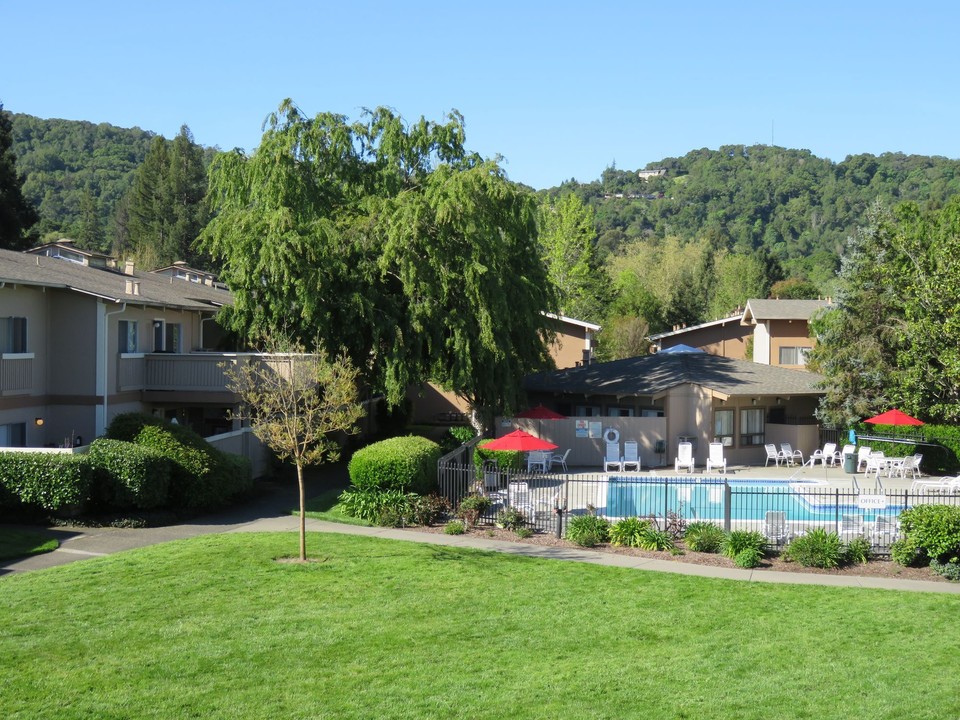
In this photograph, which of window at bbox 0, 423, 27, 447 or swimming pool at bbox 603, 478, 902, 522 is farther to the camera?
window at bbox 0, 423, 27, 447

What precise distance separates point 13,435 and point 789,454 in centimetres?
2467

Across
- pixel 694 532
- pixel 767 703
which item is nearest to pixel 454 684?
pixel 767 703

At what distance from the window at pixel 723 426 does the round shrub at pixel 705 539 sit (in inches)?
579

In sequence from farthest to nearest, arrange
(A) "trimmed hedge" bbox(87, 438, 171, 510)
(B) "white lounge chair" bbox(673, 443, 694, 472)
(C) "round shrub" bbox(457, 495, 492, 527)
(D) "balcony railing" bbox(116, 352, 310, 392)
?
(B) "white lounge chair" bbox(673, 443, 694, 472) < (D) "balcony railing" bbox(116, 352, 310, 392) < (C) "round shrub" bbox(457, 495, 492, 527) < (A) "trimmed hedge" bbox(87, 438, 171, 510)

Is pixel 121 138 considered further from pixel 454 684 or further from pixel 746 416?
pixel 454 684

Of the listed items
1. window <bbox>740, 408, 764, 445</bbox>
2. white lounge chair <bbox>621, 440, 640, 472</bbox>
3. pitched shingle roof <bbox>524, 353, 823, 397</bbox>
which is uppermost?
pitched shingle roof <bbox>524, 353, 823, 397</bbox>

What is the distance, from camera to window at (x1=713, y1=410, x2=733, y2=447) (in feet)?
120

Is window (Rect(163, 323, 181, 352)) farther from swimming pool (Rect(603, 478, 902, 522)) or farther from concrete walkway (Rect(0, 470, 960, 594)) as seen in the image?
swimming pool (Rect(603, 478, 902, 522))

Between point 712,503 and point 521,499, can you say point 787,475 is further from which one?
point 521,499

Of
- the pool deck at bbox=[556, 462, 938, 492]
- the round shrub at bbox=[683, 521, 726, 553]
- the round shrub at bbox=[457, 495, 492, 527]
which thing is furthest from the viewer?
the pool deck at bbox=[556, 462, 938, 492]

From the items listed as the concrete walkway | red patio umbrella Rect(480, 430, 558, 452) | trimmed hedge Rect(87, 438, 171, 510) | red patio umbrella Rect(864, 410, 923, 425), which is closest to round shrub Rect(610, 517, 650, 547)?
the concrete walkway

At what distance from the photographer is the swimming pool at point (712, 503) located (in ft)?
81.3

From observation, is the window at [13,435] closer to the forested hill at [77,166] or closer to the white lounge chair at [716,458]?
the white lounge chair at [716,458]

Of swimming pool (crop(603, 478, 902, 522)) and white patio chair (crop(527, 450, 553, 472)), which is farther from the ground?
white patio chair (crop(527, 450, 553, 472))
